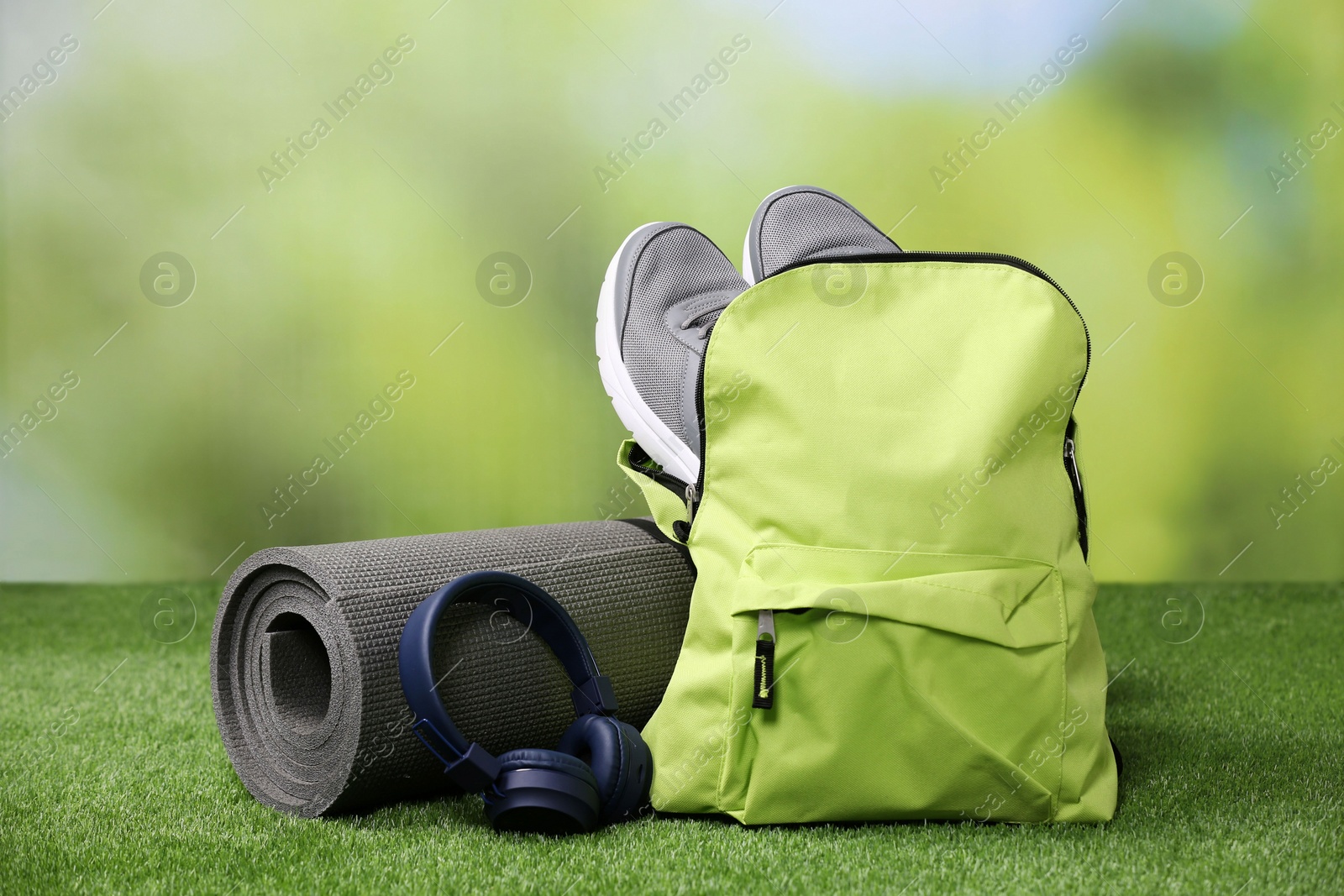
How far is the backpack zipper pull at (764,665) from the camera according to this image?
0.92m

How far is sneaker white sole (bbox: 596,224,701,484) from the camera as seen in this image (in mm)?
1161

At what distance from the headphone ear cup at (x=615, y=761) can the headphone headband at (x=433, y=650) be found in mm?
55

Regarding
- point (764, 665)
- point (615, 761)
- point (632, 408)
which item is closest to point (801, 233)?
point (632, 408)

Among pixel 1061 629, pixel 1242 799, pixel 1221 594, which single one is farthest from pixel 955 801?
pixel 1221 594

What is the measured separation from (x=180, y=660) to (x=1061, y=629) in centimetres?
145

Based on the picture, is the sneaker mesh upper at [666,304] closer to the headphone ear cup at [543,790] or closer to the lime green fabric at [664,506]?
the lime green fabric at [664,506]

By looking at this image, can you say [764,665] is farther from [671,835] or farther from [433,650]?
[433,650]

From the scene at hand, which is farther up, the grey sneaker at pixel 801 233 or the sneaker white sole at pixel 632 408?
A: the grey sneaker at pixel 801 233

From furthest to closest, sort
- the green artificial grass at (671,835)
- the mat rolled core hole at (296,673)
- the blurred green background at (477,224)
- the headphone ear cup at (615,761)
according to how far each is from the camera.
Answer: the blurred green background at (477,224), the mat rolled core hole at (296,673), the headphone ear cup at (615,761), the green artificial grass at (671,835)

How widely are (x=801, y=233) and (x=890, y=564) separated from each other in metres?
0.42

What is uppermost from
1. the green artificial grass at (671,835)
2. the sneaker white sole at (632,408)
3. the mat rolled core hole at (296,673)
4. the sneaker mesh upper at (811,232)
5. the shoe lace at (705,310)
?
the sneaker mesh upper at (811,232)

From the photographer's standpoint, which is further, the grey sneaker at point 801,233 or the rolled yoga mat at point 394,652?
the grey sneaker at point 801,233

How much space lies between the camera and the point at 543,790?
0.89 m

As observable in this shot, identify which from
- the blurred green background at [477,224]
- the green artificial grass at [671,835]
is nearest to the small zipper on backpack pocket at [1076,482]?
the green artificial grass at [671,835]
